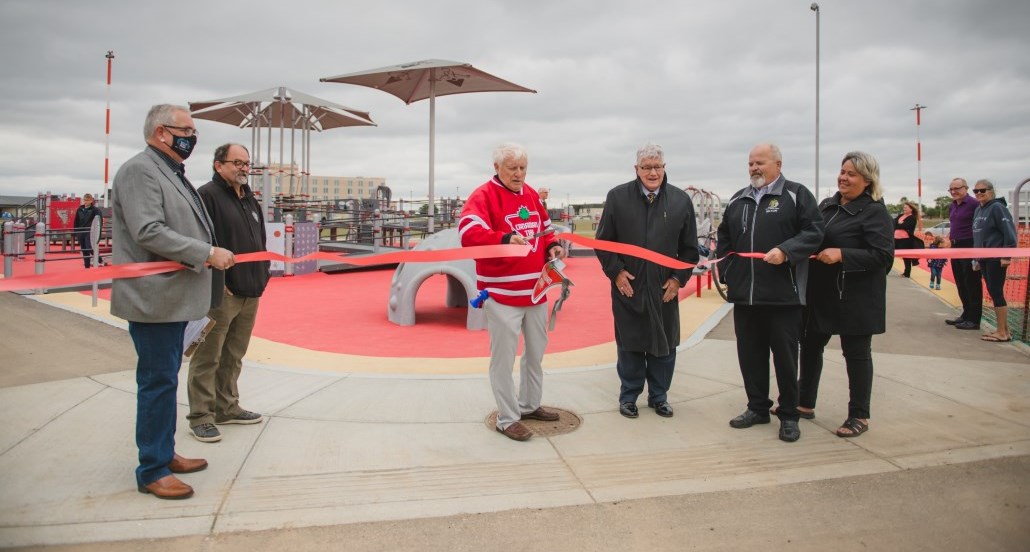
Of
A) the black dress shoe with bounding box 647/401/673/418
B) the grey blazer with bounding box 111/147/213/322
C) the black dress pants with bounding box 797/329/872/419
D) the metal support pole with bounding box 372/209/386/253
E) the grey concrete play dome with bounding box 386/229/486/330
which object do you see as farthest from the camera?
the metal support pole with bounding box 372/209/386/253

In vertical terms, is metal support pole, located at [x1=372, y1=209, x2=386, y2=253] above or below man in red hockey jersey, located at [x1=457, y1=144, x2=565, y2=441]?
above

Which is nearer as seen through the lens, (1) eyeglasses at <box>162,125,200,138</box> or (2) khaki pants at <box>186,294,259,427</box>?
(1) eyeglasses at <box>162,125,200,138</box>

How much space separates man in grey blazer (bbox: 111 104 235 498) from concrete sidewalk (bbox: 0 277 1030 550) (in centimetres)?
29

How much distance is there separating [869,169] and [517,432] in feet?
9.13

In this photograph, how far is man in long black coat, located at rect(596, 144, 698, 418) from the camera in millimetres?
4477

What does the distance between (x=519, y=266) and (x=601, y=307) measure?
6467 millimetres

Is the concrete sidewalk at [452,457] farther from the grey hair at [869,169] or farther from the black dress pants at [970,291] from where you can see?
the black dress pants at [970,291]

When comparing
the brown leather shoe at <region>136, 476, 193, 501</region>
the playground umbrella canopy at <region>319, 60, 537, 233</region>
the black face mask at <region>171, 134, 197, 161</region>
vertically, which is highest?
the playground umbrella canopy at <region>319, 60, 537, 233</region>

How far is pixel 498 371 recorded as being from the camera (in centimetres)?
418

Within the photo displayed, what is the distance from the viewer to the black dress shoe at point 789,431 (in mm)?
4117

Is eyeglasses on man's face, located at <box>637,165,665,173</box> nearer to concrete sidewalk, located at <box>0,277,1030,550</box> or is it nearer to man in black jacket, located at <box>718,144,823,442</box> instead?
man in black jacket, located at <box>718,144,823,442</box>

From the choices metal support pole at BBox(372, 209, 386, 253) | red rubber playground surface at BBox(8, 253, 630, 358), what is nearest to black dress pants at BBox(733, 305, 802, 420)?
red rubber playground surface at BBox(8, 253, 630, 358)

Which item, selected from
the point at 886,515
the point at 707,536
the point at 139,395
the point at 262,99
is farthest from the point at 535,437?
the point at 262,99

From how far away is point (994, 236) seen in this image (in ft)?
23.9
